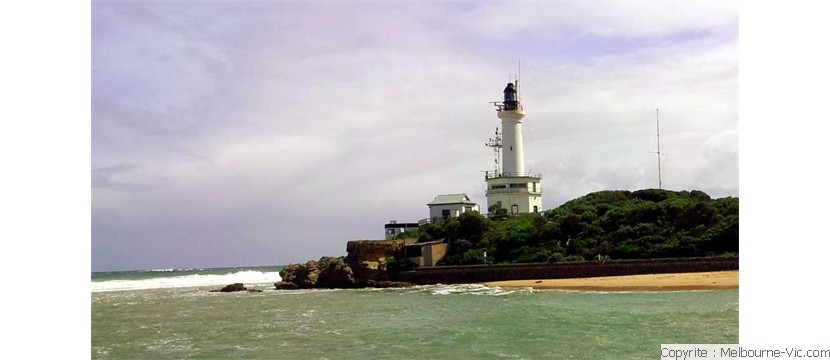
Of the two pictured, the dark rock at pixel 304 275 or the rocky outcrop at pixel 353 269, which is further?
the dark rock at pixel 304 275

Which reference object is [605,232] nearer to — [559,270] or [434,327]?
[559,270]

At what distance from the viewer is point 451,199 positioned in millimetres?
43062

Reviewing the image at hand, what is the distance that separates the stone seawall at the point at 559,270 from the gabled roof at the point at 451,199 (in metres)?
9.51

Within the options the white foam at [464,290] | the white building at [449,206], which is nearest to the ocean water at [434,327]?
the white foam at [464,290]

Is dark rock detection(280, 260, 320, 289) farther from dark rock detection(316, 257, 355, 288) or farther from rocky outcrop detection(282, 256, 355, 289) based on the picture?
dark rock detection(316, 257, 355, 288)

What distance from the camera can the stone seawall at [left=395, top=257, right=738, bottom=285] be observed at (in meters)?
27.5

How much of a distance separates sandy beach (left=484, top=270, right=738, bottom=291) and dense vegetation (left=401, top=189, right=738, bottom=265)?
2638 mm

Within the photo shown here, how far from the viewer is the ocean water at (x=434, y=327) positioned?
13195mm

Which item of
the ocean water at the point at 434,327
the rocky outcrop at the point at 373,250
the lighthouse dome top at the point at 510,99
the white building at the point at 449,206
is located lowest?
the ocean water at the point at 434,327

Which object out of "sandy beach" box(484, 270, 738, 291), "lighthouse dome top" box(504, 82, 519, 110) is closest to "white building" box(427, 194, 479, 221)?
"lighthouse dome top" box(504, 82, 519, 110)

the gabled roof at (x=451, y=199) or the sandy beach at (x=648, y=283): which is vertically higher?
the gabled roof at (x=451, y=199)

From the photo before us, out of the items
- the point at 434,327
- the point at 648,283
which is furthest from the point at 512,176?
the point at 434,327

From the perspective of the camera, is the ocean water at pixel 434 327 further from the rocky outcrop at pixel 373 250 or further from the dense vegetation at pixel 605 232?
the rocky outcrop at pixel 373 250

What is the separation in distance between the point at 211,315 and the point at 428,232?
667 inches
